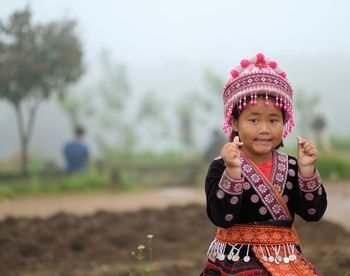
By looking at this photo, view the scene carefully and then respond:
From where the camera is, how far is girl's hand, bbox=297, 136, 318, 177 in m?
2.58

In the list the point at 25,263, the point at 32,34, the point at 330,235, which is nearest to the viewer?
the point at 25,263

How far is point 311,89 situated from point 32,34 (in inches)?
424

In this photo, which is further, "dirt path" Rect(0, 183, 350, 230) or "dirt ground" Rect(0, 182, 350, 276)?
"dirt path" Rect(0, 183, 350, 230)

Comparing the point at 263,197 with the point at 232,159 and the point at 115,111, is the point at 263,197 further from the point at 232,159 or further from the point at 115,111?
the point at 115,111

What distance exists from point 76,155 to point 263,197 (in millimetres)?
12015

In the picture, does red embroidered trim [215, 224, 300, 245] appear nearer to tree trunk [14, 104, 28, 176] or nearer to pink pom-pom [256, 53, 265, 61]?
pink pom-pom [256, 53, 265, 61]

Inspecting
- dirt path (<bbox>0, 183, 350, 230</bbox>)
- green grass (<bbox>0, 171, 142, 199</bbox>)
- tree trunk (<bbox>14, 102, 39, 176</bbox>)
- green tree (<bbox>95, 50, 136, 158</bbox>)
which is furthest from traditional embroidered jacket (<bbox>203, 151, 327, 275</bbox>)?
green tree (<bbox>95, 50, 136, 158</bbox>)

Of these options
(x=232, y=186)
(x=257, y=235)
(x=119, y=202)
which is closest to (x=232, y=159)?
(x=232, y=186)

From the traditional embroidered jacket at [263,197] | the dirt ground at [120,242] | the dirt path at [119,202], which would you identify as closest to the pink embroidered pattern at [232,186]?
the traditional embroidered jacket at [263,197]

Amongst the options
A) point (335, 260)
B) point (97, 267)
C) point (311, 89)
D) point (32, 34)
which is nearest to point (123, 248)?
point (97, 267)

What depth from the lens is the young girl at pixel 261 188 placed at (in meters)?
2.53

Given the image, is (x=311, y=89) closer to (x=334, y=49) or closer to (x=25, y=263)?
(x=334, y=49)

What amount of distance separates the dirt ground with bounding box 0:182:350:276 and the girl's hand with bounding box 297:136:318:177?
104 inches

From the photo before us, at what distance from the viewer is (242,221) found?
2.60m
